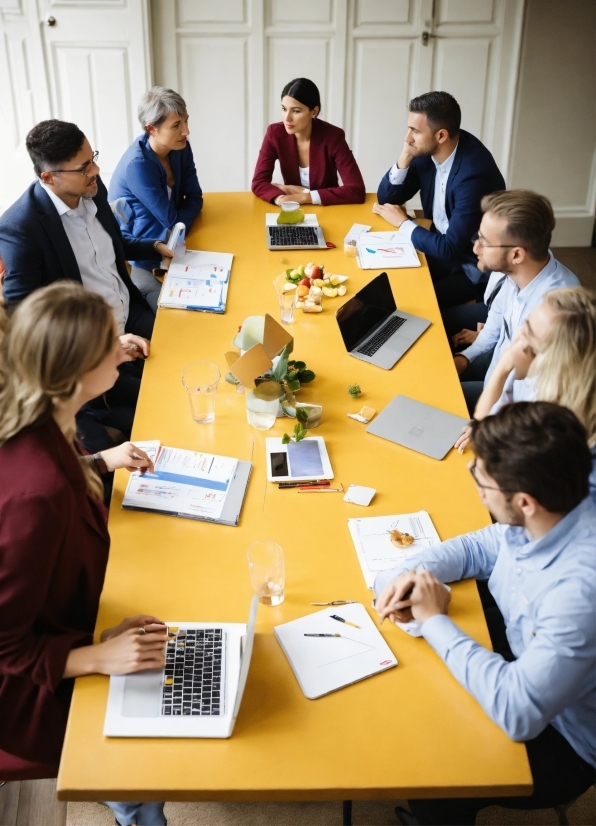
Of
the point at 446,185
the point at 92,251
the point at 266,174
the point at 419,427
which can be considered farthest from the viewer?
the point at 266,174

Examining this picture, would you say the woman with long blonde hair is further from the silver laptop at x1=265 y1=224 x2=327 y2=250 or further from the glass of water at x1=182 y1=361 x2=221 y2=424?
the silver laptop at x1=265 y1=224 x2=327 y2=250

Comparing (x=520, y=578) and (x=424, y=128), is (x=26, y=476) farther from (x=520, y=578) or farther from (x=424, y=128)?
(x=424, y=128)

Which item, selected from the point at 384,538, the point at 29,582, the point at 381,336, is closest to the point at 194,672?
the point at 29,582

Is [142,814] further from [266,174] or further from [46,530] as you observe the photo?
[266,174]

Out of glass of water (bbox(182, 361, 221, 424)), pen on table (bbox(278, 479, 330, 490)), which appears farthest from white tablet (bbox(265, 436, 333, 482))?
glass of water (bbox(182, 361, 221, 424))

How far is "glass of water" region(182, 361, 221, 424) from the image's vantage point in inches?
91.2

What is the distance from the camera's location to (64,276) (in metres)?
2.83

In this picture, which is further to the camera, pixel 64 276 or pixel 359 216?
pixel 359 216

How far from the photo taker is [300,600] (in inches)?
68.7

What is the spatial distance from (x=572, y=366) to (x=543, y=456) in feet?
1.76

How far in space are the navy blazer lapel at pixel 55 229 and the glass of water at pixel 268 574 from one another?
1.52 m

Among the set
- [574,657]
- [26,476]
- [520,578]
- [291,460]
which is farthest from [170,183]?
[574,657]

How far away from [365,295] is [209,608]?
4.49 feet

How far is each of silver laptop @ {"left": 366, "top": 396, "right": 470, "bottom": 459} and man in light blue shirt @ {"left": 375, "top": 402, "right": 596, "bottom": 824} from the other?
1.48ft
